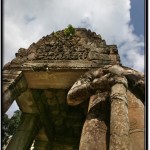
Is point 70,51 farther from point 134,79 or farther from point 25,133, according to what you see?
point 25,133

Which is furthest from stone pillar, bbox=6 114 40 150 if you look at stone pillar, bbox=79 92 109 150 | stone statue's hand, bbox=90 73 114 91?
stone statue's hand, bbox=90 73 114 91

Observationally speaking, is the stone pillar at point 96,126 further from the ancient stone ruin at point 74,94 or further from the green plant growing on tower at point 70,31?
the green plant growing on tower at point 70,31

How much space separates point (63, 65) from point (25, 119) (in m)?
2.78

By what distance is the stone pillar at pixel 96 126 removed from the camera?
4.73 m

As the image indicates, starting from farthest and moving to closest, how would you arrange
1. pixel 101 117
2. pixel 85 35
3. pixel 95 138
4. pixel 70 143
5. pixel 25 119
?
pixel 70 143 < pixel 25 119 < pixel 85 35 < pixel 101 117 < pixel 95 138

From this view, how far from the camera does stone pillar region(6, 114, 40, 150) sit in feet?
26.8

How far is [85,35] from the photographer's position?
8.32 m

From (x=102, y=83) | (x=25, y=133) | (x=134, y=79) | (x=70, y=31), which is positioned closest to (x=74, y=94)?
(x=102, y=83)

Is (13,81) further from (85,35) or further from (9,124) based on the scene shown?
(9,124)

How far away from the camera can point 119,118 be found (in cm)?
435

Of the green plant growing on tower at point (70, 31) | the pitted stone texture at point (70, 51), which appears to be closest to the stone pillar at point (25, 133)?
the pitted stone texture at point (70, 51)

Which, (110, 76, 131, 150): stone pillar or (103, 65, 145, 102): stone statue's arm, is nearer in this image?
(110, 76, 131, 150): stone pillar

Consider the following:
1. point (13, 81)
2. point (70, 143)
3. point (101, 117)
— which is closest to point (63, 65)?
point (13, 81)

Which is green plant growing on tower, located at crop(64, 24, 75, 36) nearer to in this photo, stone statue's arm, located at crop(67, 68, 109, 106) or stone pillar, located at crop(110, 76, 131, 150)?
stone statue's arm, located at crop(67, 68, 109, 106)
